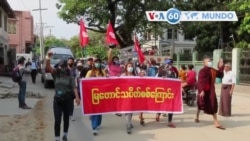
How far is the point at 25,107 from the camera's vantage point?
1480 centimetres

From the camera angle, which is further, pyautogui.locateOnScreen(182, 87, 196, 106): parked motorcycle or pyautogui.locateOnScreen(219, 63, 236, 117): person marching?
pyautogui.locateOnScreen(182, 87, 196, 106): parked motorcycle

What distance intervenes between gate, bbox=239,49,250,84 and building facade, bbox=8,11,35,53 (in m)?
50.4

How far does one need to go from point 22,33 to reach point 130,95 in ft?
248

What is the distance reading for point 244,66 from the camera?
2770cm

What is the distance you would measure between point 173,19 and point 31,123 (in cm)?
1349

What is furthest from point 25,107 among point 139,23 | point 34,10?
point 34,10

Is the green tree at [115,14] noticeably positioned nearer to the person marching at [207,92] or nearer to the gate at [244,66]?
the gate at [244,66]

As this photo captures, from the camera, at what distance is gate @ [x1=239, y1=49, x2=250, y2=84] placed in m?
27.3

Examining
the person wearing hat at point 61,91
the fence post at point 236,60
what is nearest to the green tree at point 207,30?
the fence post at point 236,60

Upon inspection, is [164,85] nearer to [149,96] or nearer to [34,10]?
[149,96]

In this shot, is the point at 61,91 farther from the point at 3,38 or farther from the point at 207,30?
the point at 207,30

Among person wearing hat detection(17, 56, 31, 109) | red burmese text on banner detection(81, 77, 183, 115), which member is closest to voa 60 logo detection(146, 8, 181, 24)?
person wearing hat detection(17, 56, 31, 109)

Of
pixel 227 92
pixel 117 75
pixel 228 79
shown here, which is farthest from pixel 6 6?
pixel 227 92

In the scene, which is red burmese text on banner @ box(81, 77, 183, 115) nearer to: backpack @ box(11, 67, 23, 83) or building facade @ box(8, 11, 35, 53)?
backpack @ box(11, 67, 23, 83)
